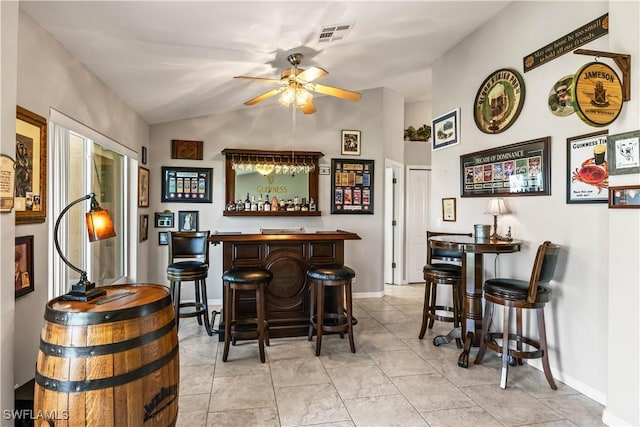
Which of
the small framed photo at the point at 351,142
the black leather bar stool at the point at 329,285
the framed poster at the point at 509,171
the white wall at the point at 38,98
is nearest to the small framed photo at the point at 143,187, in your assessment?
the white wall at the point at 38,98

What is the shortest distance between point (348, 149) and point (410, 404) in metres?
3.65

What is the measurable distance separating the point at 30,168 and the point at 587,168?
3611 millimetres

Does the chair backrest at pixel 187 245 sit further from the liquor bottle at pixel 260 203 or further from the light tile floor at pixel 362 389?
the liquor bottle at pixel 260 203

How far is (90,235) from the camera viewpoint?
5.93 feet

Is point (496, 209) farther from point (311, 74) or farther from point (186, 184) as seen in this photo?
point (186, 184)

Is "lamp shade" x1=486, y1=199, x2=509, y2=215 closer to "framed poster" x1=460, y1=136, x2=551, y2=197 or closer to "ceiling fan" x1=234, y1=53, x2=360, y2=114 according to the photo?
"framed poster" x1=460, y1=136, x2=551, y2=197

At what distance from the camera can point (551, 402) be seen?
2.42 metres

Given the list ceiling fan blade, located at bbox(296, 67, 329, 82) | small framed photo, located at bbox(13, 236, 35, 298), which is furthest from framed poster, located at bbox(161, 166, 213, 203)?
small framed photo, located at bbox(13, 236, 35, 298)

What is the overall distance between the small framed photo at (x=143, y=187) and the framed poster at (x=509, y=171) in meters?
3.80

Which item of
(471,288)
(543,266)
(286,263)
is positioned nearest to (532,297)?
(543,266)

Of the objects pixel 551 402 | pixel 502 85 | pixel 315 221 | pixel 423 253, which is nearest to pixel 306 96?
pixel 502 85

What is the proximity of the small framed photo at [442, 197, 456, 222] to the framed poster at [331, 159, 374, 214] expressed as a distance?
4.16 ft

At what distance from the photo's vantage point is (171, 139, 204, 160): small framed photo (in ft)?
15.9

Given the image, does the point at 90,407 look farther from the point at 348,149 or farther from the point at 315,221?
the point at 348,149
